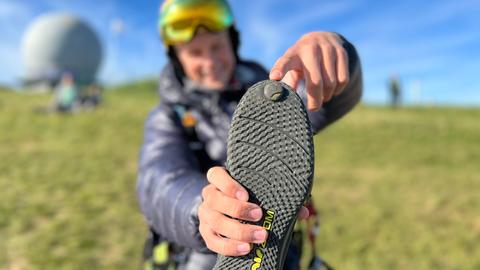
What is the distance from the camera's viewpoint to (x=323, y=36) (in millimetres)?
1680

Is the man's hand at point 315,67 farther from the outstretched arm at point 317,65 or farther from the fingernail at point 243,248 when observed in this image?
the fingernail at point 243,248

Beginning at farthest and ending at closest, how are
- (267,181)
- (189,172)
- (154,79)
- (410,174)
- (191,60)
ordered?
(154,79), (410,174), (191,60), (189,172), (267,181)

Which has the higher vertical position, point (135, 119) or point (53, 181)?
point (53, 181)

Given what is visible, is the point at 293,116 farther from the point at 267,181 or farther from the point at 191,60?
the point at 191,60

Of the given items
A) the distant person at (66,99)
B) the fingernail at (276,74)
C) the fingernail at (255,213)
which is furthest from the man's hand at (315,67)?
the distant person at (66,99)

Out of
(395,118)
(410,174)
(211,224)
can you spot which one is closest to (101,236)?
(211,224)

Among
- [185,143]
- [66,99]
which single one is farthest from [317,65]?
[66,99]

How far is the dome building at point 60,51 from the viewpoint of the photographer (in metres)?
44.0

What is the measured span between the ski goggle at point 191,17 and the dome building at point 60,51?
4377 cm

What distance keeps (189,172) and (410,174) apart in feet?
25.3

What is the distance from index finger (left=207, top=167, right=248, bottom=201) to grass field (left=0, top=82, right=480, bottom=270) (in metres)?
4.04

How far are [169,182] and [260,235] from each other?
0.88m

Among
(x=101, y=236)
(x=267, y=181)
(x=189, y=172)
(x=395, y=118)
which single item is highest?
(x=267, y=181)

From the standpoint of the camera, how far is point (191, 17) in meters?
2.45
